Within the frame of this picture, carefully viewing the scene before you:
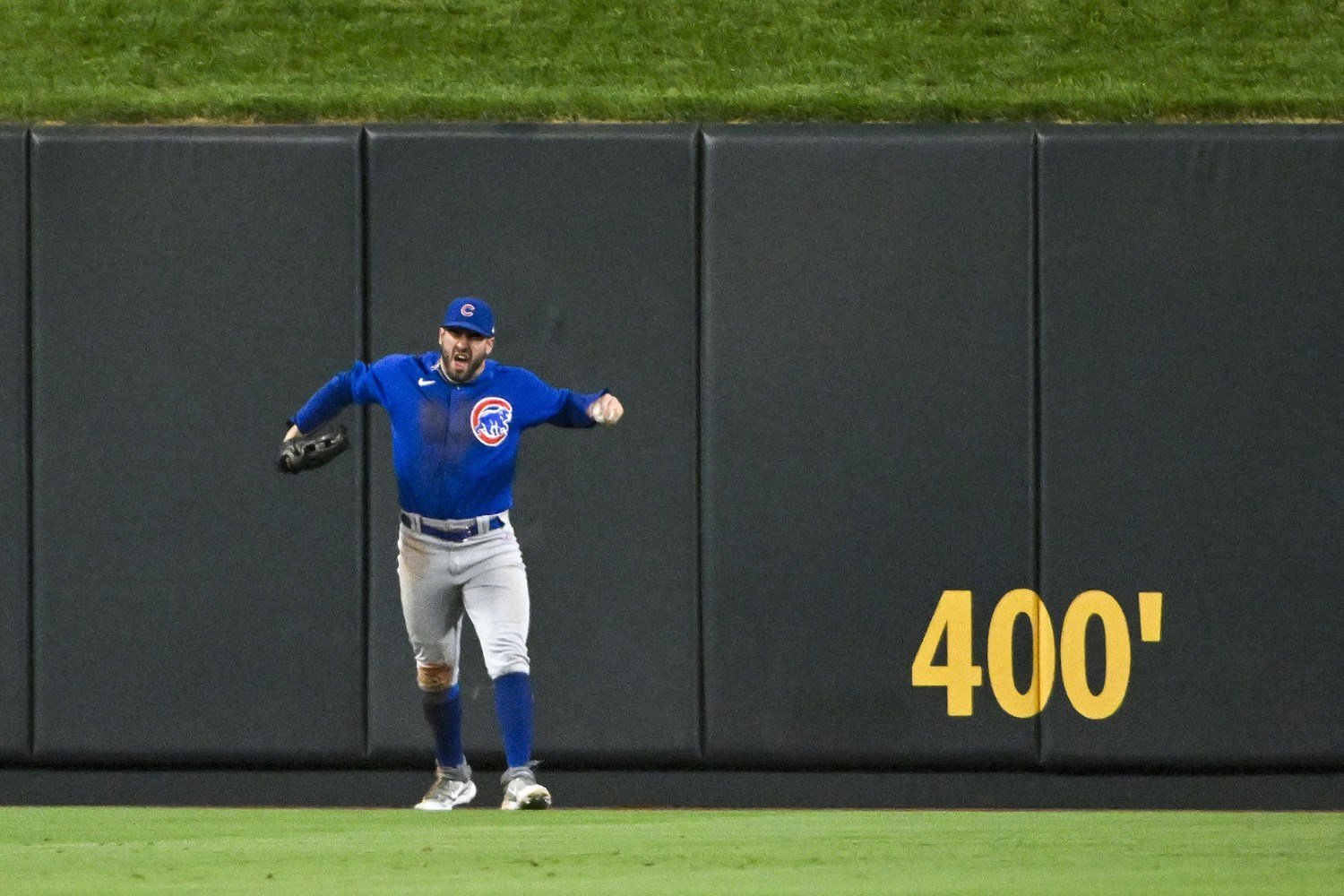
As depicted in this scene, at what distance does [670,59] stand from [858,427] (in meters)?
1.58

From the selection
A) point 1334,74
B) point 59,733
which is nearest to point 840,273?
point 1334,74

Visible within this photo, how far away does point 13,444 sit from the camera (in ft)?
22.1

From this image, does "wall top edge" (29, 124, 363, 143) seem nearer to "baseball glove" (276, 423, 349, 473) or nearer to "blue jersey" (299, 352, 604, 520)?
"blue jersey" (299, 352, 604, 520)

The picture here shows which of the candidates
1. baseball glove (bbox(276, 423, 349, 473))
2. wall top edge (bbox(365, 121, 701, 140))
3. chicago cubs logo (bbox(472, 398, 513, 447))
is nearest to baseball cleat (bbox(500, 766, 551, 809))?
chicago cubs logo (bbox(472, 398, 513, 447))

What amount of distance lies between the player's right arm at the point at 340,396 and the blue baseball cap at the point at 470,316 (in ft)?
0.94

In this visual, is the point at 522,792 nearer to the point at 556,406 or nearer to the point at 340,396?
the point at 556,406

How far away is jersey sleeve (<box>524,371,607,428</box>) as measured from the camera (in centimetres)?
590

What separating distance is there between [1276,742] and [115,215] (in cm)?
443

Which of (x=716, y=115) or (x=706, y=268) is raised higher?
(x=716, y=115)

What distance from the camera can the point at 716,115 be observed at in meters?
6.92

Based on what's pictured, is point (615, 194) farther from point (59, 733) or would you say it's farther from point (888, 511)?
point (59, 733)

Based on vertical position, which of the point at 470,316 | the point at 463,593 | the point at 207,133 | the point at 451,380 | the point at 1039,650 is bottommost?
the point at 1039,650

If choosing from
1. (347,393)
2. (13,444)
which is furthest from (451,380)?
(13,444)

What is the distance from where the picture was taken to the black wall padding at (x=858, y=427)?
6695mm
